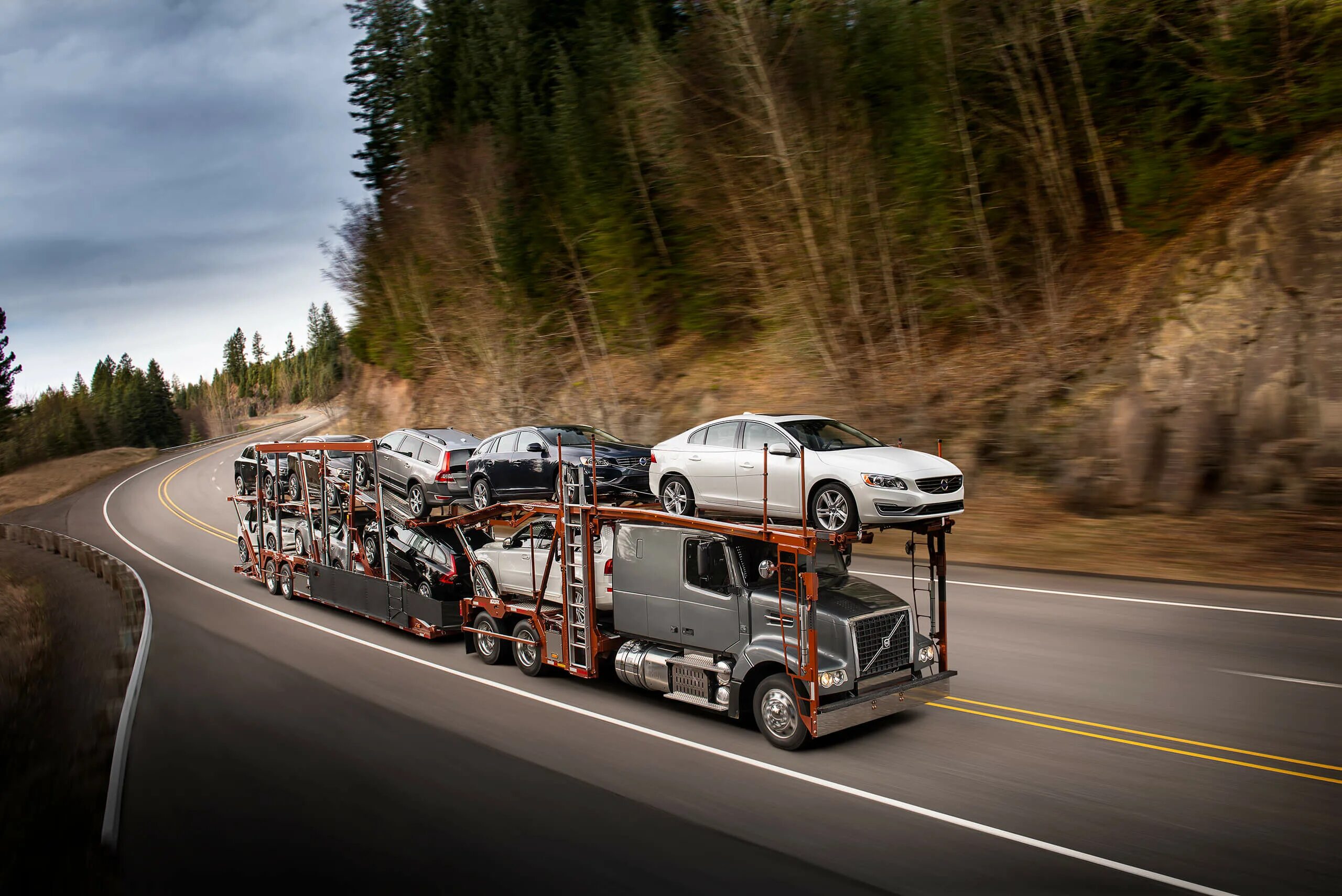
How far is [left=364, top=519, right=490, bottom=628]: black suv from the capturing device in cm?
1288

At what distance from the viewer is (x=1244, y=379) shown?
14914 millimetres

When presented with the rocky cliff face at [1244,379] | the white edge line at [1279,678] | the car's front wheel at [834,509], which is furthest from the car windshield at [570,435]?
the rocky cliff face at [1244,379]

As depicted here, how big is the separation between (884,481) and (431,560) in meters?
7.38

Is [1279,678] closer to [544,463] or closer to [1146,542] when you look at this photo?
[1146,542]

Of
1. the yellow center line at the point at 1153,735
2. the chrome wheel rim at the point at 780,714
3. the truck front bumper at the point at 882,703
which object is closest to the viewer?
the yellow center line at the point at 1153,735

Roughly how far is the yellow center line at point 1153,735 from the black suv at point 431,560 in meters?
7.29

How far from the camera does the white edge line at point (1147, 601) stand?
1067 centimetres

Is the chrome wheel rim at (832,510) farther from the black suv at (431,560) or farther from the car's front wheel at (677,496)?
the black suv at (431,560)

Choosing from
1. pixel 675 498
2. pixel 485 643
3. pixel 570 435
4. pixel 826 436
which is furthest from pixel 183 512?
pixel 826 436

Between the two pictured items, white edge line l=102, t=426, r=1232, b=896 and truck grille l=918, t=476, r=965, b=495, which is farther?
truck grille l=918, t=476, r=965, b=495

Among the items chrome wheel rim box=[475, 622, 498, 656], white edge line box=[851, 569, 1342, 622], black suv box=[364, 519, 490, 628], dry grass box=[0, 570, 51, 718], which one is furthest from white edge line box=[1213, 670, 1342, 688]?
dry grass box=[0, 570, 51, 718]

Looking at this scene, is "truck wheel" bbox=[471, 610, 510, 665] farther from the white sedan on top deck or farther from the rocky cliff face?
the rocky cliff face

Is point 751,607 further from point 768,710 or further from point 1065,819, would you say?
point 1065,819

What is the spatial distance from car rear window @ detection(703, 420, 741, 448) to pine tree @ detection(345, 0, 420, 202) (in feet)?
145
